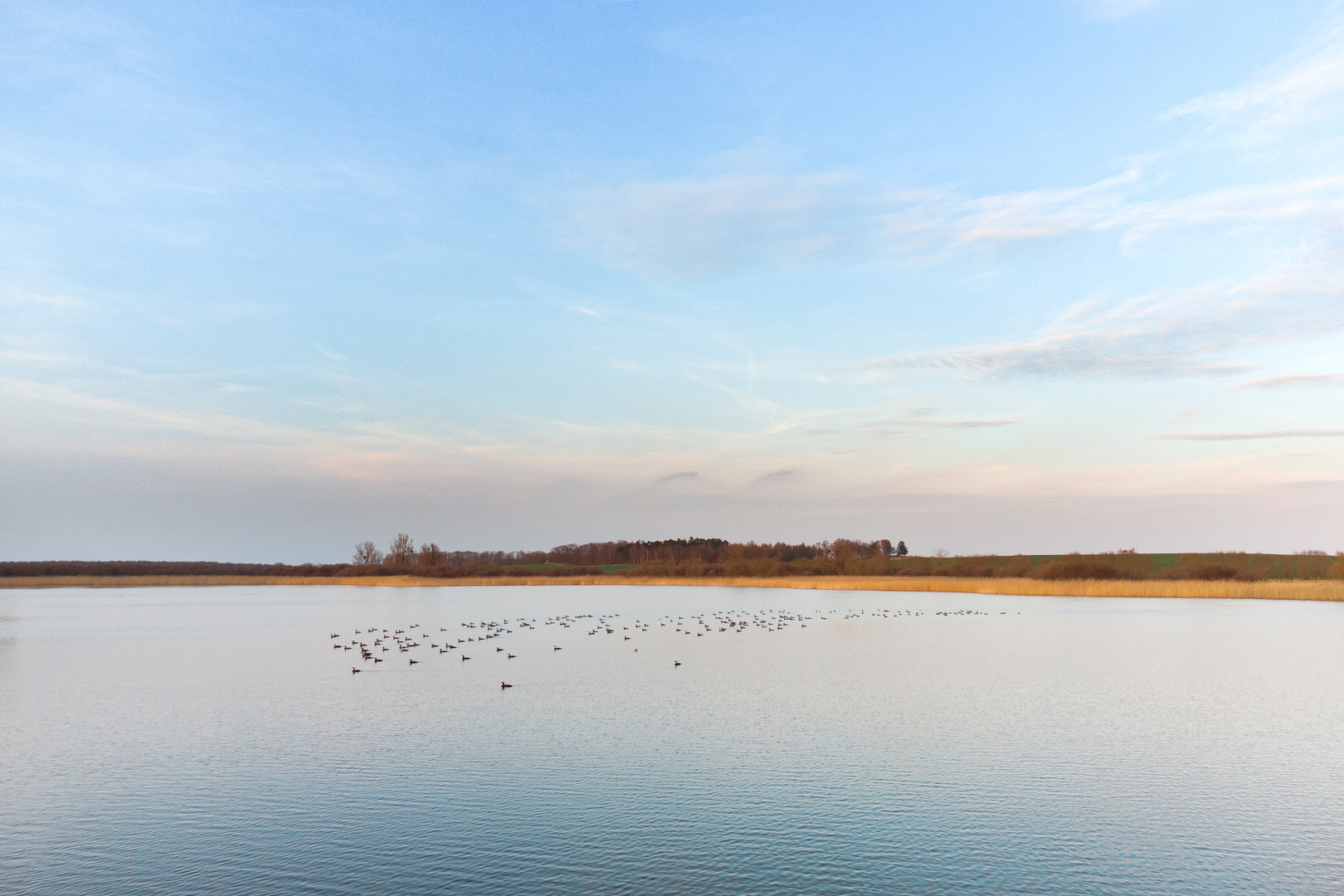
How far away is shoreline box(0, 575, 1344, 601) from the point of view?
185 feet

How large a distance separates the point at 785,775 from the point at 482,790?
14.8 ft

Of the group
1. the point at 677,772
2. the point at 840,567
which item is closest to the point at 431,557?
the point at 840,567

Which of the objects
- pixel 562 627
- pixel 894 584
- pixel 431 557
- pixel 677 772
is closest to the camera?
pixel 677 772

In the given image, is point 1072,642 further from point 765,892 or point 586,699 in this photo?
point 765,892

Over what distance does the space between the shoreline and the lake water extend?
103 ft

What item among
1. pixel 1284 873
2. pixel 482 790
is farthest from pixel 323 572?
pixel 1284 873

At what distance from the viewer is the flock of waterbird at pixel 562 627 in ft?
→ 99.4

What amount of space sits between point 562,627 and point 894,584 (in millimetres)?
38834

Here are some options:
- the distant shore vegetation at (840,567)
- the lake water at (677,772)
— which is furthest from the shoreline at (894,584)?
the lake water at (677,772)

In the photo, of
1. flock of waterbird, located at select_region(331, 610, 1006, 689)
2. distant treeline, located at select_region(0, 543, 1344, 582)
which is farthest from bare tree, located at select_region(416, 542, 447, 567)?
flock of waterbird, located at select_region(331, 610, 1006, 689)

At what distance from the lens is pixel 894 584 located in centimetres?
Answer: 7081

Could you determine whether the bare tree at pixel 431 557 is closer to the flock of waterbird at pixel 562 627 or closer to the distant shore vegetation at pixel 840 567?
the distant shore vegetation at pixel 840 567

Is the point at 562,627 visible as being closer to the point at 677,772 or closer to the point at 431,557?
the point at 677,772

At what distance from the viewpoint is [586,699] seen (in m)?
19.7
